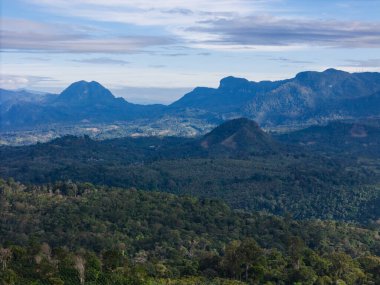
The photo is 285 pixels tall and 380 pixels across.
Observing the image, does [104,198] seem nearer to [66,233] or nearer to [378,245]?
[66,233]

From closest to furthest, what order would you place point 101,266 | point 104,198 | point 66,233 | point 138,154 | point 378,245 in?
1. point 101,266
2. point 66,233
3. point 378,245
4. point 104,198
5. point 138,154

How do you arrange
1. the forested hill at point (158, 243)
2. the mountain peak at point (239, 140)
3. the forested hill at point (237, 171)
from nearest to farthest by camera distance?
1. the forested hill at point (158, 243)
2. the forested hill at point (237, 171)
3. the mountain peak at point (239, 140)

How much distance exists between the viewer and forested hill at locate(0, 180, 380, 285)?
152ft

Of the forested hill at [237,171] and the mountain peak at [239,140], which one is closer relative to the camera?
the forested hill at [237,171]

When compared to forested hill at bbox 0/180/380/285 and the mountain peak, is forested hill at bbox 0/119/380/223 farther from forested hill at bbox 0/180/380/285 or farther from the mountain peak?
forested hill at bbox 0/180/380/285

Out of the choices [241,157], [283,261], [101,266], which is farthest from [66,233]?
[241,157]

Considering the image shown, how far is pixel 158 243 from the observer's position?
65.1 m

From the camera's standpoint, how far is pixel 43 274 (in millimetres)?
43188

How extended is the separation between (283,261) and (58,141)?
14550 centimetres

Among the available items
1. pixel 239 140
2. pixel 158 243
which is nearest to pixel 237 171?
pixel 239 140

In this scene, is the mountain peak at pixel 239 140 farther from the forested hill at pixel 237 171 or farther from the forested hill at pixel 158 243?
the forested hill at pixel 158 243

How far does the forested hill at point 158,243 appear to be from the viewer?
4628 centimetres

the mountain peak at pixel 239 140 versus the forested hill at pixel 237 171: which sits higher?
the mountain peak at pixel 239 140

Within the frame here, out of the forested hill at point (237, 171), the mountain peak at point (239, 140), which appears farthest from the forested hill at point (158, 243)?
the mountain peak at point (239, 140)
